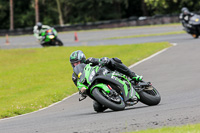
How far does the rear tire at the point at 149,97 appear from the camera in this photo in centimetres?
963

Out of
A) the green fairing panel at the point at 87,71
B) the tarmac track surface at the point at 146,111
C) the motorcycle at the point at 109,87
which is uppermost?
the green fairing panel at the point at 87,71

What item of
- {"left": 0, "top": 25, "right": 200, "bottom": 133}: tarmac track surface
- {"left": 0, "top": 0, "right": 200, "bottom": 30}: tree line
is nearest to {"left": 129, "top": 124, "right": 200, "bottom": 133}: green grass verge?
{"left": 0, "top": 25, "right": 200, "bottom": 133}: tarmac track surface

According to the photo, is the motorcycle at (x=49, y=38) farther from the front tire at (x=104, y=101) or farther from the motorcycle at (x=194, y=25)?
the front tire at (x=104, y=101)

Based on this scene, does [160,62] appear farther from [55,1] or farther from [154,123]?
[55,1]

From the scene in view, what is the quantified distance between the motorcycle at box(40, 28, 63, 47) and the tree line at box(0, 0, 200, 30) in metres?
35.4

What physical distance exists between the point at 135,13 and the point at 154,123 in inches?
2598

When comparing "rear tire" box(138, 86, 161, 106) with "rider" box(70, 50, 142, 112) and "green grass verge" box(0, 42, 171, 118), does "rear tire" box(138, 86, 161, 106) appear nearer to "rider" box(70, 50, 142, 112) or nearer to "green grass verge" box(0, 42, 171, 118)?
"rider" box(70, 50, 142, 112)

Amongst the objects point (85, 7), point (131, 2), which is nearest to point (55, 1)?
point (85, 7)

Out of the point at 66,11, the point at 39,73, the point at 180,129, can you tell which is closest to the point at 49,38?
the point at 39,73

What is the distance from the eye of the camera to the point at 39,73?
2098 cm

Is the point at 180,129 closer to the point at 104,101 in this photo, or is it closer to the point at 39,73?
the point at 104,101

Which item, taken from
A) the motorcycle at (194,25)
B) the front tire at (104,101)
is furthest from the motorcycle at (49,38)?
the front tire at (104,101)

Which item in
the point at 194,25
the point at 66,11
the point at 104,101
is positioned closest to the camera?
the point at 104,101

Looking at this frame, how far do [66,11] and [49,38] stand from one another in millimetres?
41082
